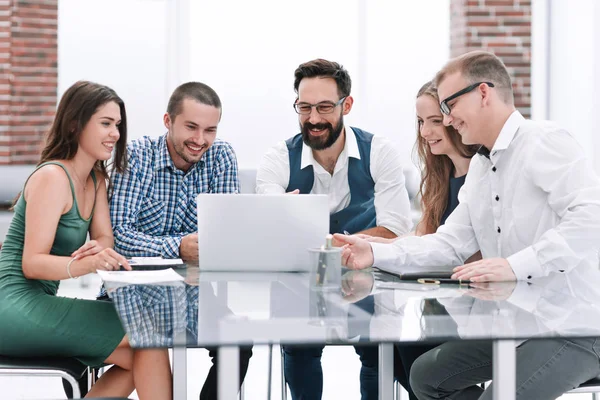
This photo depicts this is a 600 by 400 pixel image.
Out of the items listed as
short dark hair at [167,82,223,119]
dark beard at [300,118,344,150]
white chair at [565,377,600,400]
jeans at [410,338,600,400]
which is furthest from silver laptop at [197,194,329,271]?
dark beard at [300,118,344,150]

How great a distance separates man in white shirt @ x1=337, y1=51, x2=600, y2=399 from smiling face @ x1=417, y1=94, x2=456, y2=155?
357mm

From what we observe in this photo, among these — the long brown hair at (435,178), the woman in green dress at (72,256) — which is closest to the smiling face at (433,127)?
the long brown hair at (435,178)

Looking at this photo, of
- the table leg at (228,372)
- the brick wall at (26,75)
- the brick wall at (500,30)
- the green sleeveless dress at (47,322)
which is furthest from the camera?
the brick wall at (500,30)

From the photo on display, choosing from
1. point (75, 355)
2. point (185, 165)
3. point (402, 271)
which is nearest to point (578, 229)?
point (402, 271)

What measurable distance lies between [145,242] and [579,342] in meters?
1.46

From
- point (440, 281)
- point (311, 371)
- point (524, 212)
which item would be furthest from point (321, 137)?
point (440, 281)

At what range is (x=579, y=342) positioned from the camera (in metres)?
1.76

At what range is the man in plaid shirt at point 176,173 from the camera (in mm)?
2766

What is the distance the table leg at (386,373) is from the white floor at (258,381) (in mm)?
1457

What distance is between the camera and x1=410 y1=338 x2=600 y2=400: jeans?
1694mm

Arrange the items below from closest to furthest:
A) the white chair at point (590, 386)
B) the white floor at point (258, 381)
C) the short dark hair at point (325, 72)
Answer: the white chair at point (590, 386), the short dark hair at point (325, 72), the white floor at point (258, 381)

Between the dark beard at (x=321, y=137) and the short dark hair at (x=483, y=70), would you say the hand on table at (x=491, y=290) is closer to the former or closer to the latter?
the short dark hair at (x=483, y=70)

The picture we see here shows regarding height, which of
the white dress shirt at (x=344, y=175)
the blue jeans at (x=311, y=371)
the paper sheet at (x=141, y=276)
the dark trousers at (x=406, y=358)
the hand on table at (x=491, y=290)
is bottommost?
the blue jeans at (x=311, y=371)

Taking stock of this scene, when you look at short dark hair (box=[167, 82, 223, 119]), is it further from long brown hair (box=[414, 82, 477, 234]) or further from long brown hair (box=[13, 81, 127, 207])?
long brown hair (box=[414, 82, 477, 234])
